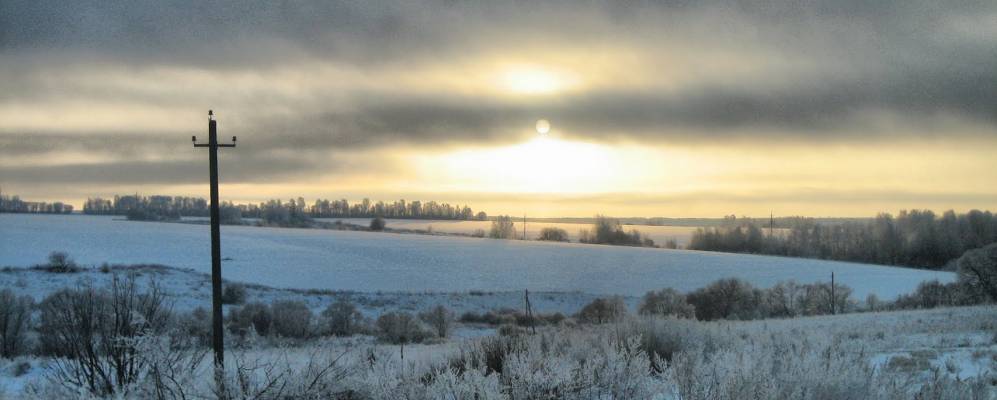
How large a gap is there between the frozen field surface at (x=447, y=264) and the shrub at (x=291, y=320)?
44.7ft

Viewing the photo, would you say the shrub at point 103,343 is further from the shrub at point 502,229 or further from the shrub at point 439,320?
the shrub at point 502,229

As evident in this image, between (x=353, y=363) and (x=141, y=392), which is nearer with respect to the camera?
(x=141, y=392)

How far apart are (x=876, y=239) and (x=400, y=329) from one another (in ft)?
250

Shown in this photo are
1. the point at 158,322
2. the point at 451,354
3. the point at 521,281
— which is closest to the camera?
the point at 158,322

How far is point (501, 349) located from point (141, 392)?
6.04 m

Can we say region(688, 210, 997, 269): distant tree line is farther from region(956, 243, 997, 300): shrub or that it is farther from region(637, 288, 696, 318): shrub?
region(637, 288, 696, 318): shrub

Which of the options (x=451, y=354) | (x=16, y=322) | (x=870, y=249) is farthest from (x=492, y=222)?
(x=451, y=354)

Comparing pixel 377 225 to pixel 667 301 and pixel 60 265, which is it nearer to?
pixel 60 265

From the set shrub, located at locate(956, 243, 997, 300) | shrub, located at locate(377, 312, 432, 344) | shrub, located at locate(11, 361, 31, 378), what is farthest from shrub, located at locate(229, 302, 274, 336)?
shrub, located at locate(956, 243, 997, 300)

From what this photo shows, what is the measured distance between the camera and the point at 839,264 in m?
70.2

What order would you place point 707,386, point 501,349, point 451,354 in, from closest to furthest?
point 707,386
point 501,349
point 451,354

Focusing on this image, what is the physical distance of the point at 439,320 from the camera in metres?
40.0

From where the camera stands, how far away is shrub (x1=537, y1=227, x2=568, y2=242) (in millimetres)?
108213

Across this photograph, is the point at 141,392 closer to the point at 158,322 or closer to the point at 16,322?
the point at 158,322
